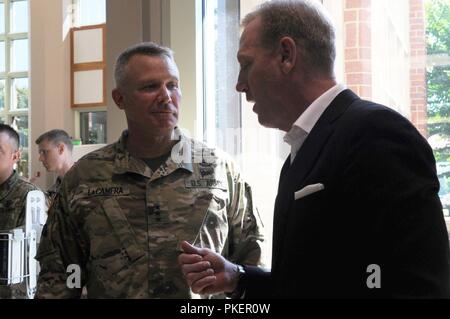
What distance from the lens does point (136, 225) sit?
1.31 meters

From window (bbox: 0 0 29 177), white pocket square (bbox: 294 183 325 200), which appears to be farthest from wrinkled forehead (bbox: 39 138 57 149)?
white pocket square (bbox: 294 183 325 200)

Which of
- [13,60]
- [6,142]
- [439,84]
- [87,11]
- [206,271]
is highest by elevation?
[87,11]

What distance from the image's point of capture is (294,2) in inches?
38.2

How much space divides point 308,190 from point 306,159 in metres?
0.08

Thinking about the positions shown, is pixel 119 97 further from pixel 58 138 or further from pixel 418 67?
pixel 58 138

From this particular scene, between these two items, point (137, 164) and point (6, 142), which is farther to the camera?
point (6, 142)

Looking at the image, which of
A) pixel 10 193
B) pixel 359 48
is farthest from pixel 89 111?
pixel 359 48

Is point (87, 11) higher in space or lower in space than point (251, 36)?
higher

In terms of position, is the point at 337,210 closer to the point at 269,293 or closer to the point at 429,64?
the point at 269,293

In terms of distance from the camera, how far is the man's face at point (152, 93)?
1363 millimetres

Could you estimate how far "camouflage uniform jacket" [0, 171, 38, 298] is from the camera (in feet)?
6.97

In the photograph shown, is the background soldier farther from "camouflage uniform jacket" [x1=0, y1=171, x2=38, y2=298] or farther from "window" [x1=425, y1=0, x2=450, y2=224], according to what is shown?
"window" [x1=425, y1=0, x2=450, y2=224]

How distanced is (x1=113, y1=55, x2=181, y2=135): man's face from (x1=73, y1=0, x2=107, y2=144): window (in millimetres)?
1204
